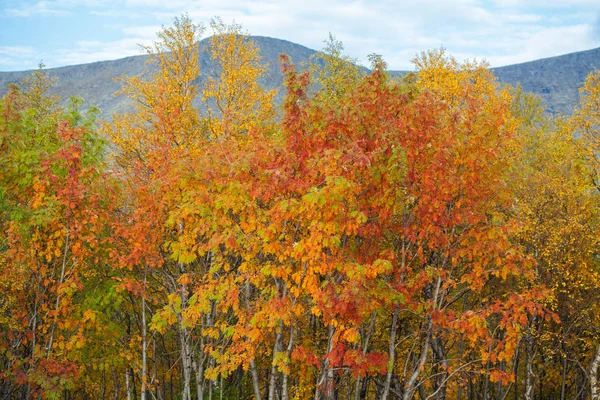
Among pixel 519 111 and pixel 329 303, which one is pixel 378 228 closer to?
pixel 329 303

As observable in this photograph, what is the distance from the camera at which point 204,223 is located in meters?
11.9

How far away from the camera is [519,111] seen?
51281 millimetres

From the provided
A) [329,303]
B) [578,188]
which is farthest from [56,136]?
[578,188]

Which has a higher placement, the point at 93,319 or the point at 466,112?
the point at 466,112

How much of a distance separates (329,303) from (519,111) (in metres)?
48.1

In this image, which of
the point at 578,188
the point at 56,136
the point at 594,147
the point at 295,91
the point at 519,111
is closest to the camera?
the point at 295,91

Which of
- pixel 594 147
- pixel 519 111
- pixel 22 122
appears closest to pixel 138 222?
pixel 22 122

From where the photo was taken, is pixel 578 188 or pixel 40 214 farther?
pixel 578 188

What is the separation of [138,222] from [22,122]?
3999mm

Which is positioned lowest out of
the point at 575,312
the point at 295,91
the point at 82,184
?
the point at 575,312

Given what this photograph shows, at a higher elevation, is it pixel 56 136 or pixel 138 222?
pixel 56 136

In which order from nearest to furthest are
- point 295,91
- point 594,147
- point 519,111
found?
Answer: point 295,91 → point 594,147 → point 519,111

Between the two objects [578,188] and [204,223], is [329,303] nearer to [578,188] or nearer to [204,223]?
[204,223]

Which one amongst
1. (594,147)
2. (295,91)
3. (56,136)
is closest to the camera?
(295,91)
